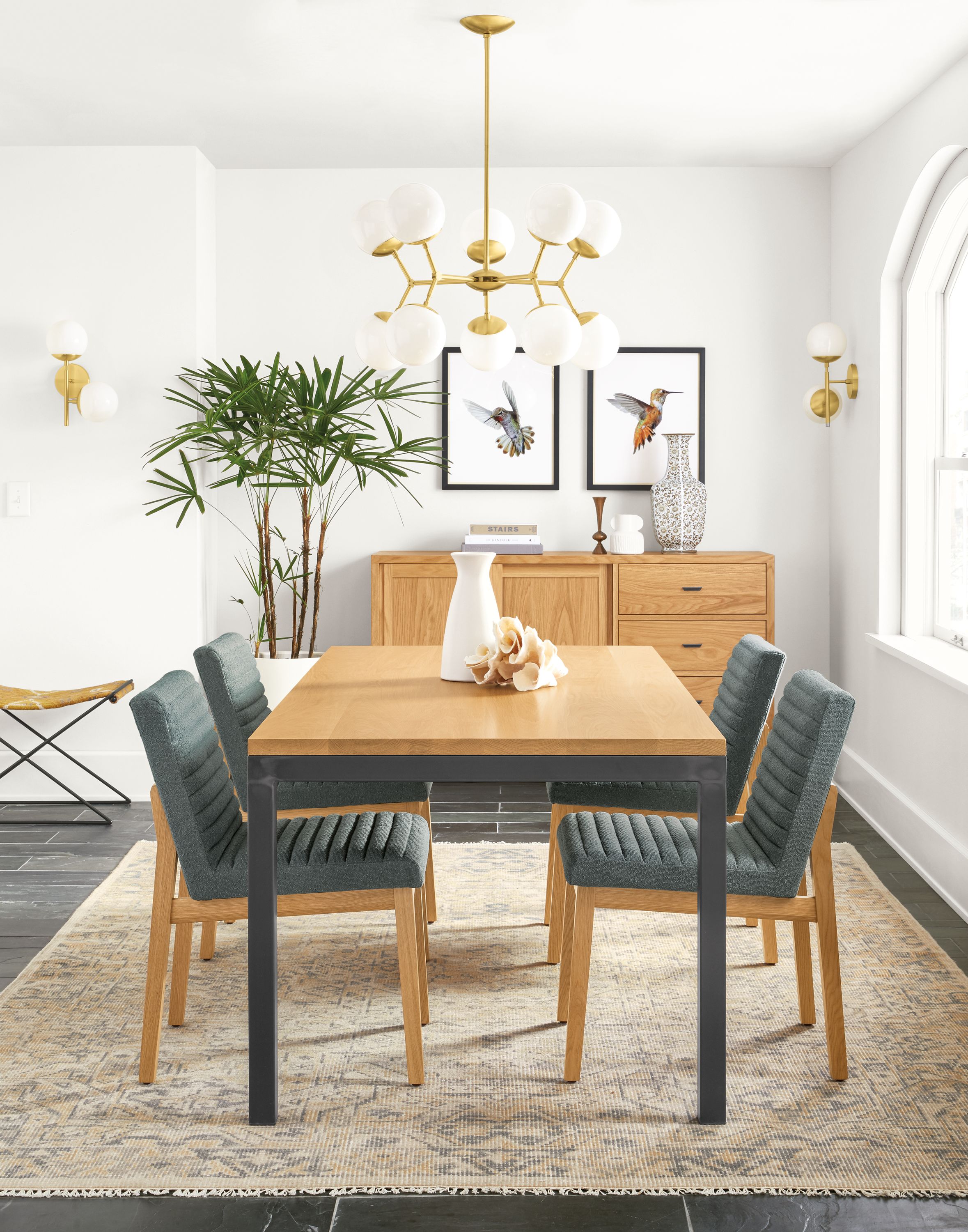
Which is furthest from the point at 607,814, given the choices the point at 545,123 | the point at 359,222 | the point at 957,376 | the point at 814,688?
the point at 545,123

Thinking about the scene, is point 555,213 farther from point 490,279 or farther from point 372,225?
point 372,225

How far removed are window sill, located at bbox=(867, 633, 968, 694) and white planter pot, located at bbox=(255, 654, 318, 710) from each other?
2.19 m

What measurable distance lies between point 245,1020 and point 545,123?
3.37 m

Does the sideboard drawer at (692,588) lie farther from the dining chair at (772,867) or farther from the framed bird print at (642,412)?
the dining chair at (772,867)

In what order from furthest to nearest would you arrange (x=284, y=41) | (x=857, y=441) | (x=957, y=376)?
1. (x=857, y=441)
2. (x=957, y=376)
3. (x=284, y=41)

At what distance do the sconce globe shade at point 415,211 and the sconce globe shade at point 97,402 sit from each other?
2.35 metres

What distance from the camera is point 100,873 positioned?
3721 millimetres

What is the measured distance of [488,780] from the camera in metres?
2.14

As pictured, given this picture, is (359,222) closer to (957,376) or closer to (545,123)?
(545,123)

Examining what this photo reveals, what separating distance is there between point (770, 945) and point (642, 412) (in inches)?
108

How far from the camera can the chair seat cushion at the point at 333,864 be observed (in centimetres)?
230

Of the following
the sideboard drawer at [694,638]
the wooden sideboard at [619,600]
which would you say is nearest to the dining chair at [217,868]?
the wooden sideboard at [619,600]

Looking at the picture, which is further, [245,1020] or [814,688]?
[245,1020]

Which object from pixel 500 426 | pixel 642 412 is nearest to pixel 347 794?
pixel 500 426
